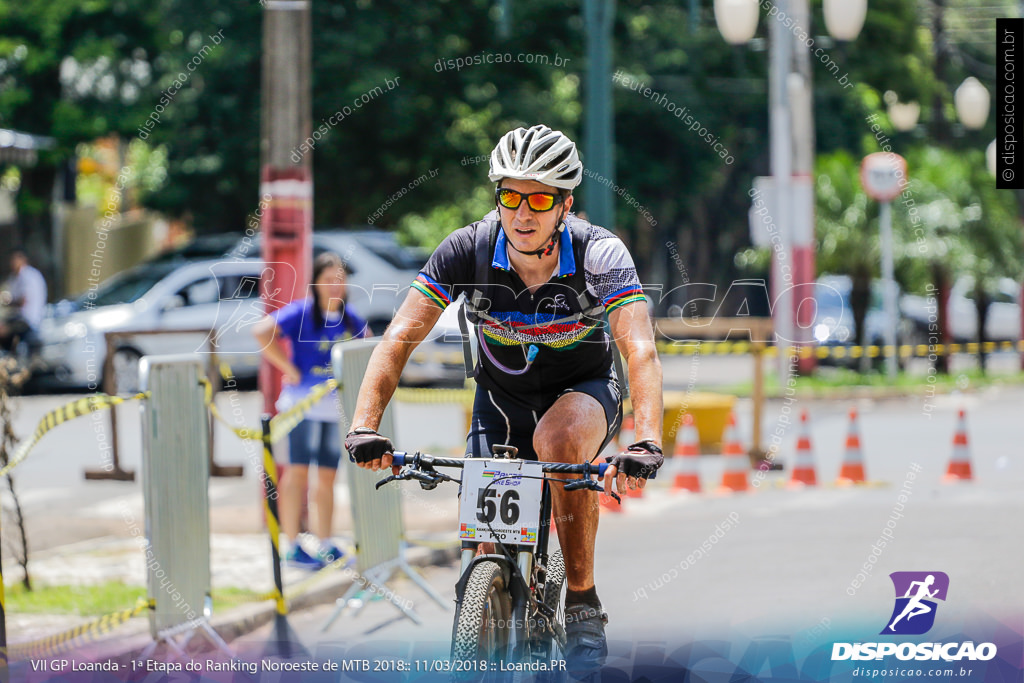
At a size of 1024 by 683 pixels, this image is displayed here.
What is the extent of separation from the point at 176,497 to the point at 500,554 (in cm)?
240

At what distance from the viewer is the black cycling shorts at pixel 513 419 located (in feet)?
15.6

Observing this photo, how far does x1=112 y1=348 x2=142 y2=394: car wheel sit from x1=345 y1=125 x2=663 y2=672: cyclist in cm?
1282

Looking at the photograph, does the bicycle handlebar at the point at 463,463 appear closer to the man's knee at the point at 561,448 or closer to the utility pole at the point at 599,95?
the man's knee at the point at 561,448

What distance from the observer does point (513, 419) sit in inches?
189

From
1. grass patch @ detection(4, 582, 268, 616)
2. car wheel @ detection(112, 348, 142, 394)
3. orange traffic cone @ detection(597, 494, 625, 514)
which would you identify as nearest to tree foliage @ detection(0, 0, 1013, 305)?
car wheel @ detection(112, 348, 142, 394)

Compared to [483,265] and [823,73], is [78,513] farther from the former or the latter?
[823,73]

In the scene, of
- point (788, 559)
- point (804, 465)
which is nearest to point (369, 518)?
point (788, 559)

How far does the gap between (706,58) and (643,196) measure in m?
2.97

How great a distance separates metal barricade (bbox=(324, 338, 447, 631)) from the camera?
7148mm

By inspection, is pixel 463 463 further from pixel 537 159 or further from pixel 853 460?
pixel 853 460

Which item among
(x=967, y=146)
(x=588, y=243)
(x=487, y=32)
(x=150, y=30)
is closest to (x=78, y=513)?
(x=588, y=243)

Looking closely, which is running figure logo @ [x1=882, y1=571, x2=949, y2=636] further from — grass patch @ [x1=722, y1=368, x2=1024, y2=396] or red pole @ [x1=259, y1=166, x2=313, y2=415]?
grass patch @ [x1=722, y1=368, x2=1024, y2=396]

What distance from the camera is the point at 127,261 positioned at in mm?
32688

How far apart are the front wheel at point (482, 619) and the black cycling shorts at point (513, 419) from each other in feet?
2.04
